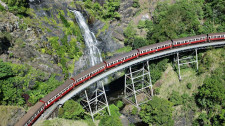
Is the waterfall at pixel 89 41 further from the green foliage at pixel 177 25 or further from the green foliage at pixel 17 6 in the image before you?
the green foliage at pixel 177 25

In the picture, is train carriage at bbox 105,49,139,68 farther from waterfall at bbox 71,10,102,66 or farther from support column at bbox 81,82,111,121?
waterfall at bbox 71,10,102,66

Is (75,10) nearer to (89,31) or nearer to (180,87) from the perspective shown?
(89,31)

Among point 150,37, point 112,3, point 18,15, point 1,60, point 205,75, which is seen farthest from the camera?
point 112,3

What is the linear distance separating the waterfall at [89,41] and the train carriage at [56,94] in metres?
17.7

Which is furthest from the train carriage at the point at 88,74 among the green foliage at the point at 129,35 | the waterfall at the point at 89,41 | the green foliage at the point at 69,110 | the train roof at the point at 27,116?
the green foliage at the point at 129,35

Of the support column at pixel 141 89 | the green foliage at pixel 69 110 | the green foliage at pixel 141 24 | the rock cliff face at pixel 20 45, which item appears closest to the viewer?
the green foliage at pixel 69 110

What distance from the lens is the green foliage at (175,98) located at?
145ft

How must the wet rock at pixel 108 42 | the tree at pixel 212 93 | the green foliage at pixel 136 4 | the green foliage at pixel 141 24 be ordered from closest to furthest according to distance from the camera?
the tree at pixel 212 93 → the wet rock at pixel 108 42 → the green foliage at pixel 141 24 → the green foliage at pixel 136 4

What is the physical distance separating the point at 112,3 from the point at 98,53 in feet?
57.6

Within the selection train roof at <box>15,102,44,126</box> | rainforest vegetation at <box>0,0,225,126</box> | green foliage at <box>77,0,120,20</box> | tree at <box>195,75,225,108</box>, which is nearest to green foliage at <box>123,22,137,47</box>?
rainforest vegetation at <box>0,0,225,126</box>

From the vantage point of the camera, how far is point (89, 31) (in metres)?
60.1

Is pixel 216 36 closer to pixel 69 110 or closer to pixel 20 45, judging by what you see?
pixel 69 110

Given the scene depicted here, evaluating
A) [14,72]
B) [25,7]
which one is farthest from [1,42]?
[25,7]

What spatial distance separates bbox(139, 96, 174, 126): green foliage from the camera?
38750 mm
